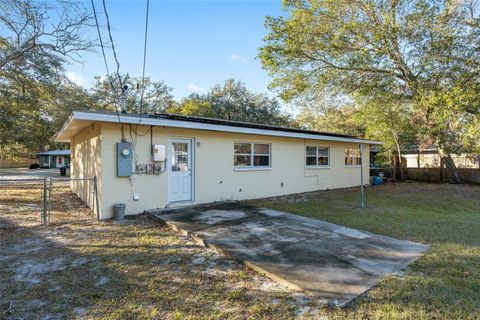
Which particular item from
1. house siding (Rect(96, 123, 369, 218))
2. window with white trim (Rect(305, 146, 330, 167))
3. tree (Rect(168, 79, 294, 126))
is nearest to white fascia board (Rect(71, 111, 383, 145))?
house siding (Rect(96, 123, 369, 218))

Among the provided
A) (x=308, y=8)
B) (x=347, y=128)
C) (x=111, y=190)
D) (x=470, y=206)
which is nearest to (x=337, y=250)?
(x=111, y=190)

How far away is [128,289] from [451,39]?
1420 cm

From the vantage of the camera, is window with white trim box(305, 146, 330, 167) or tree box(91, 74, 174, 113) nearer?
window with white trim box(305, 146, 330, 167)

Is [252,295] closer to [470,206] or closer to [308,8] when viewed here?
[470,206]

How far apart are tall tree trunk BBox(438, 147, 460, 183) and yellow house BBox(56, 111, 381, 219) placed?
8.57m

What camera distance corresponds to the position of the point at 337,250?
4277 millimetres

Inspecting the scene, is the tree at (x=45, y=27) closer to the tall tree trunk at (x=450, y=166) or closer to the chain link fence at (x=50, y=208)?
the chain link fence at (x=50, y=208)

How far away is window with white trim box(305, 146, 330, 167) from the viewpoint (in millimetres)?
11776

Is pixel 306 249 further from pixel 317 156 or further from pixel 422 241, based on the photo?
pixel 317 156

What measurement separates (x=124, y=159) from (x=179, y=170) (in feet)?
5.41

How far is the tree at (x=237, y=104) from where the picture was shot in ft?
92.3

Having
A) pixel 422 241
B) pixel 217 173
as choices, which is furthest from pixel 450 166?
pixel 217 173

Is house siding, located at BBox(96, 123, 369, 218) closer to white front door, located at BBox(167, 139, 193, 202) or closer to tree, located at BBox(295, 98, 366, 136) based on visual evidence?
white front door, located at BBox(167, 139, 193, 202)

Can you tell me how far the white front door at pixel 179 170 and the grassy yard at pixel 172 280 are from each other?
1.91 meters
